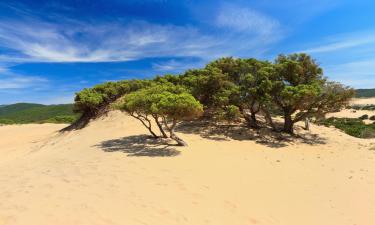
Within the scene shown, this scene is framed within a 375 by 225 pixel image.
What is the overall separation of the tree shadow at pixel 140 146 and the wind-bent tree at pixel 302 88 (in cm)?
713

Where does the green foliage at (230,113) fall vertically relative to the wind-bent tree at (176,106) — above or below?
below

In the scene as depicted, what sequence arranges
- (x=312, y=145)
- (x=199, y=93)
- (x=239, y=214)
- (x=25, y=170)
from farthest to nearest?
(x=199, y=93) → (x=312, y=145) → (x=25, y=170) → (x=239, y=214)

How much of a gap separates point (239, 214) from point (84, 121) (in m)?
20.6

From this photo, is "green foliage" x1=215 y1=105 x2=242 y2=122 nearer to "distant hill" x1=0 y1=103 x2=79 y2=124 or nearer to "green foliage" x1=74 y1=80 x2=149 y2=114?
"green foliage" x1=74 y1=80 x2=149 y2=114

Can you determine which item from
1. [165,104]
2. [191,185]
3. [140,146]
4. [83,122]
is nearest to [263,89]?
[165,104]

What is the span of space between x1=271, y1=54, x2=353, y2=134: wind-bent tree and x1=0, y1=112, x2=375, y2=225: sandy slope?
293 cm

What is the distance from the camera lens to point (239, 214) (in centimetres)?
652

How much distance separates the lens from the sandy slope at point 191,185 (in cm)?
616

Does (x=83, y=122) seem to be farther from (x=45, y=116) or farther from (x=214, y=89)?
(x=45, y=116)

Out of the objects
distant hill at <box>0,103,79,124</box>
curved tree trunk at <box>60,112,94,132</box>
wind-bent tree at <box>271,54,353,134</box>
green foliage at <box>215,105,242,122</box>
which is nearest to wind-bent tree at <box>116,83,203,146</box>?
green foliage at <box>215,105,242,122</box>

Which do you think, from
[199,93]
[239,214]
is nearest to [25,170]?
[239,214]

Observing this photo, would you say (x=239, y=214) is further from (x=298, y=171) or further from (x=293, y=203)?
(x=298, y=171)

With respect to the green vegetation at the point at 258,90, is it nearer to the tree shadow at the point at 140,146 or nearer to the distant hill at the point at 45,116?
the tree shadow at the point at 140,146


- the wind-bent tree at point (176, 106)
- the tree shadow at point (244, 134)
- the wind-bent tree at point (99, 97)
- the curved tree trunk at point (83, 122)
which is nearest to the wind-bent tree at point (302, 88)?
the tree shadow at point (244, 134)
